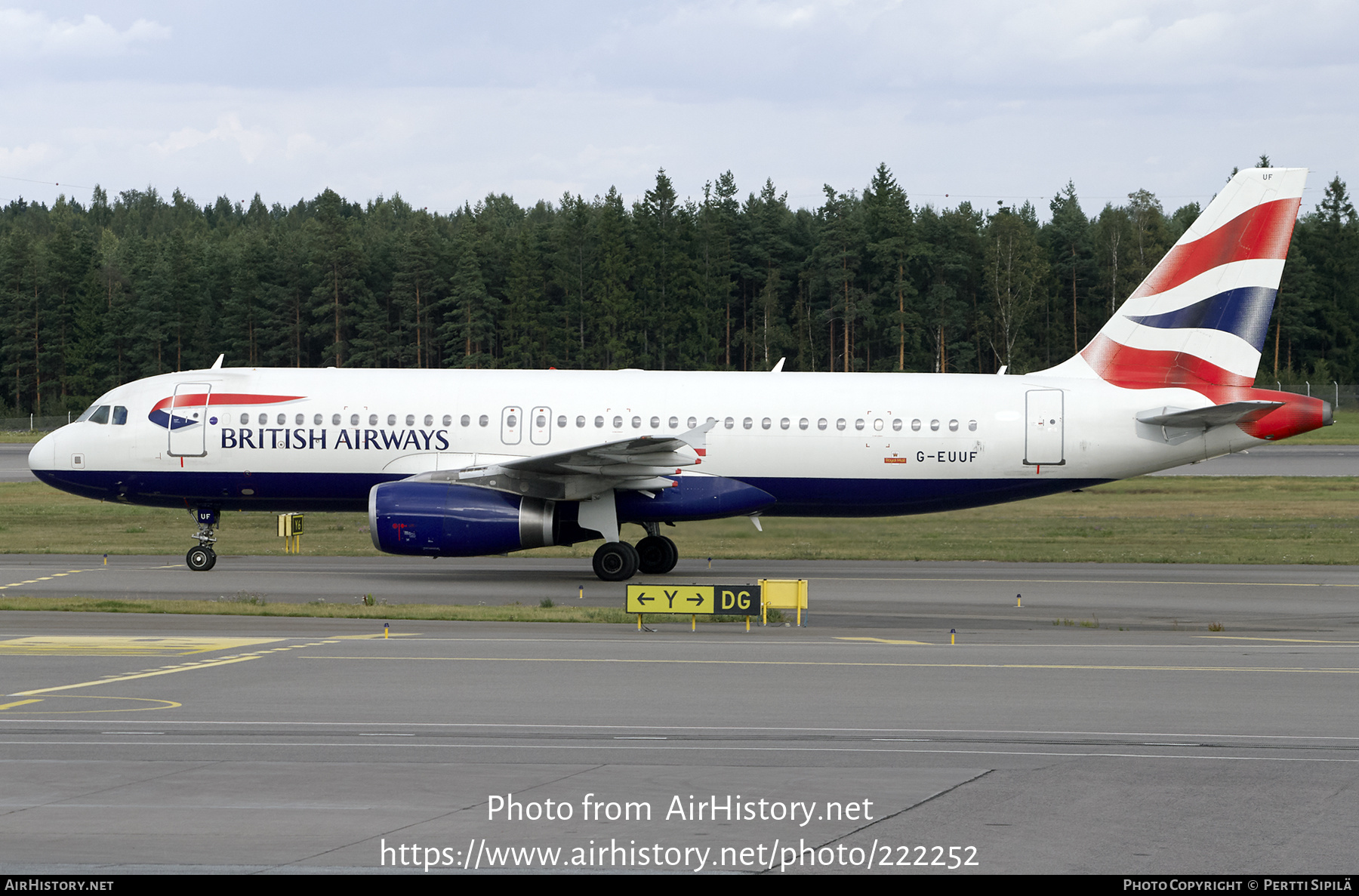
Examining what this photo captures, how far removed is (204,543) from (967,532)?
2024 cm

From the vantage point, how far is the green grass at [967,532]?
33.5m

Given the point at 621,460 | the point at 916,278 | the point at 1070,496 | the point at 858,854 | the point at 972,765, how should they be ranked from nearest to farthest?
the point at 858,854 < the point at 972,765 < the point at 621,460 < the point at 1070,496 < the point at 916,278

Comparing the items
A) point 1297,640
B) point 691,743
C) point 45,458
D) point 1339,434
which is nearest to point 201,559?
point 45,458

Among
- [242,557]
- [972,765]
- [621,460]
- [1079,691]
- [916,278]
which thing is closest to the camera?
[972,765]

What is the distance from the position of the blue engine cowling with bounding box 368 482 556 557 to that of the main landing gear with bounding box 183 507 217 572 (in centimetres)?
468

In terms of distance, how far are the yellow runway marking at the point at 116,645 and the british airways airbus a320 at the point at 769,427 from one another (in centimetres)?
880

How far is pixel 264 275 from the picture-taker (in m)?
115

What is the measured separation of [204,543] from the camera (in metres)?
29.9

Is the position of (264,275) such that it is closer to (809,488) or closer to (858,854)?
(809,488)

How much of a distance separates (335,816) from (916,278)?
104463mm

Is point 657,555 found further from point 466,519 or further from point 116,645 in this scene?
point 116,645

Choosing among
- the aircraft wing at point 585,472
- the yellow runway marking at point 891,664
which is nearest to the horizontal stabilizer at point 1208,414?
the aircraft wing at point 585,472

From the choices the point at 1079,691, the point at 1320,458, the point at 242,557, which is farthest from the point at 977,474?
the point at 1320,458

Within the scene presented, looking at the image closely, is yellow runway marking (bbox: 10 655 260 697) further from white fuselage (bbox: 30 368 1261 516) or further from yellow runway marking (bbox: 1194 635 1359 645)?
yellow runway marking (bbox: 1194 635 1359 645)
